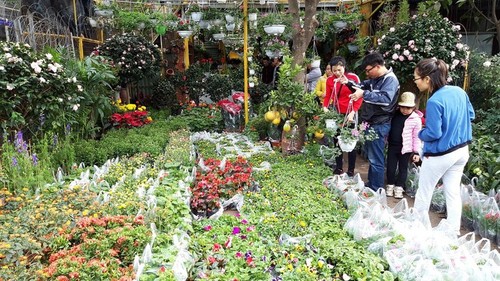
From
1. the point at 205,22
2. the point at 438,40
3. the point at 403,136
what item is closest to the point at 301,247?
the point at 403,136

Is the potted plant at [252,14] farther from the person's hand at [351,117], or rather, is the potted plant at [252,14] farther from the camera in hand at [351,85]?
the person's hand at [351,117]

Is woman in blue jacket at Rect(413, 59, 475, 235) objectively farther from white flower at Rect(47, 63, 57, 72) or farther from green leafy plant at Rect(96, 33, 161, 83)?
green leafy plant at Rect(96, 33, 161, 83)

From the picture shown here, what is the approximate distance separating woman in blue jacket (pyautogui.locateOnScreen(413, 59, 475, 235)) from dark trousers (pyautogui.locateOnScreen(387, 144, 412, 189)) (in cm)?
104

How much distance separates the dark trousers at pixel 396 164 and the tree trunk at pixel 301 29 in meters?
1.69

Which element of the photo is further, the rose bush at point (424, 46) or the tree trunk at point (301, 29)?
the rose bush at point (424, 46)

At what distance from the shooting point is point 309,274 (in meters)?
2.47

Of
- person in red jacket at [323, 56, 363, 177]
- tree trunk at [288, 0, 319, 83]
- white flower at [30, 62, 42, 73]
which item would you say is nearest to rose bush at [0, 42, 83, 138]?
white flower at [30, 62, 42, 73]

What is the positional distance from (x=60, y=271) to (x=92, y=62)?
433cm

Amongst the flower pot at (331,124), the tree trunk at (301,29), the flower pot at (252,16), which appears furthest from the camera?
the flower pot at (252,16)

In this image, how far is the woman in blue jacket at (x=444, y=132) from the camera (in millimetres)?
3184

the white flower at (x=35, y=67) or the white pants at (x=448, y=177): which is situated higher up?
the white flower at (x=35, y=67)

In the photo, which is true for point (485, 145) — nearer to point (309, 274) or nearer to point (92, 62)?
point (309, 274)

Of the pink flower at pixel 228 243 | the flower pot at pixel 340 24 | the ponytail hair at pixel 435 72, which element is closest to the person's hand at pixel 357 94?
the ponytail hair at pixel 435 72

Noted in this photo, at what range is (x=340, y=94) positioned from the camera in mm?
4887
